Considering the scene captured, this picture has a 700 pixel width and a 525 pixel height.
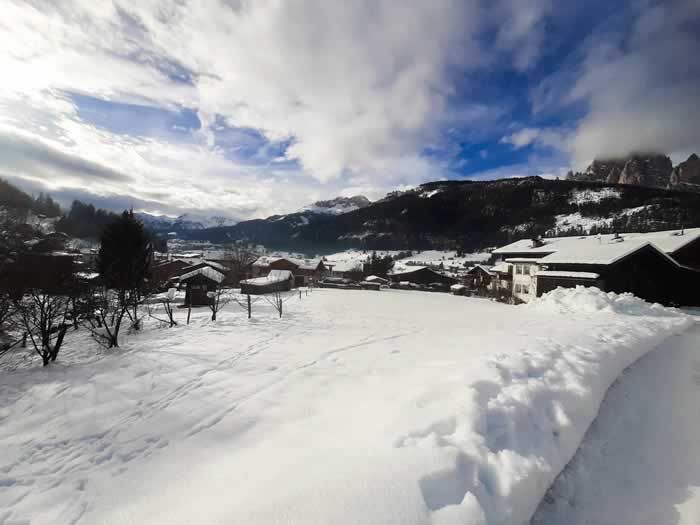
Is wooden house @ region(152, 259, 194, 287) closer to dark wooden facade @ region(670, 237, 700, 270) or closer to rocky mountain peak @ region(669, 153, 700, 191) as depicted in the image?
dark wooden facade @ region(670, 237, 700, 270)

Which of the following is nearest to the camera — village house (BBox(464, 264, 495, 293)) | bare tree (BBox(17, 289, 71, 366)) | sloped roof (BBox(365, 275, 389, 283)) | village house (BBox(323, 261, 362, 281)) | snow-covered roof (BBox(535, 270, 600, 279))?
→ bare tree (BBox(17, 289, 71, 366))

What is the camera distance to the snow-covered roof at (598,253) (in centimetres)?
2567

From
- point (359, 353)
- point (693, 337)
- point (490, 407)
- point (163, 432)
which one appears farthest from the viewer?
point (693, 337)

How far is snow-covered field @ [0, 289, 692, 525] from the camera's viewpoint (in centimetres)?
306

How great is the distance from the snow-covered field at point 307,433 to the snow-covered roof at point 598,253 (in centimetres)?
2036

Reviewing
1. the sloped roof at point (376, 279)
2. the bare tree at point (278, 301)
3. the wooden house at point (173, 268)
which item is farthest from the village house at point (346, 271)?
the bare tree at point (278, 301)

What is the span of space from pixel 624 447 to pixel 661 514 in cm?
142

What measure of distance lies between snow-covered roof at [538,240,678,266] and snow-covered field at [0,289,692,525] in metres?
20.4

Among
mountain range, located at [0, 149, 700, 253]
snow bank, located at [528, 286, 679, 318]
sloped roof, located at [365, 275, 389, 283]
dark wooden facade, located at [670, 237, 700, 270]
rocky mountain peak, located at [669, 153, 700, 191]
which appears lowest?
sloped roof, located at [365, 275, 389, 283]

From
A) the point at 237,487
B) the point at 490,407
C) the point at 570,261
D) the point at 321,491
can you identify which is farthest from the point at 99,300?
the point at 570,261

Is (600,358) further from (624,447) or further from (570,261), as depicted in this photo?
(570,261)

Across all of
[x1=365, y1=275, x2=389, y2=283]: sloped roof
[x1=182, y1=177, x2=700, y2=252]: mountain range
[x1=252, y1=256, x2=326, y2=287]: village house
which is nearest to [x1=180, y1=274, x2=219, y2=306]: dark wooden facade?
[x1=252, y1=256, x2=326, y2=287]: village house

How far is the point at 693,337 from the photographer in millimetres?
12188

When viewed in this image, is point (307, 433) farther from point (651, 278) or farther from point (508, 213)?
point (508, 213)
